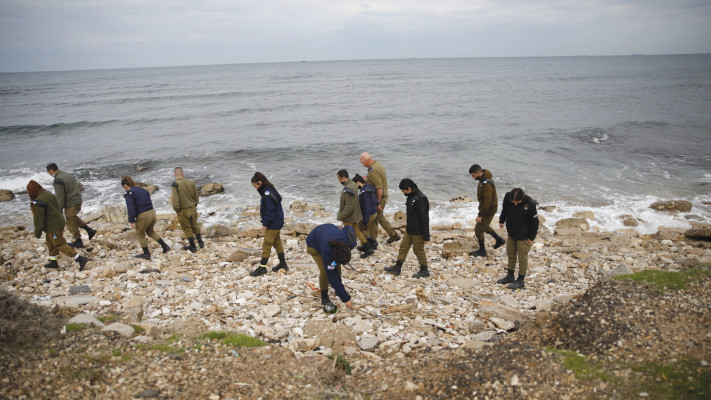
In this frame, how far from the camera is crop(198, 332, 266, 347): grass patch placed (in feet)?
19.0

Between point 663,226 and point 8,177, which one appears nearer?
point 663,226

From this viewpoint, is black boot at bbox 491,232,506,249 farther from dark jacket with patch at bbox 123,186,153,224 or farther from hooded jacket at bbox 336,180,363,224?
dark jacket with patch at bbox 123,186,153,224

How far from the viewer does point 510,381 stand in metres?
4.55

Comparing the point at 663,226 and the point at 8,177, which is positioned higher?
the point at 8,177

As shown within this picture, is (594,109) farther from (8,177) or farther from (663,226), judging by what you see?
(8,177)

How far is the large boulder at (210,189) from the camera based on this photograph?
19.4 meters

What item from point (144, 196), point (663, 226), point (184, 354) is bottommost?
point (663, 226)

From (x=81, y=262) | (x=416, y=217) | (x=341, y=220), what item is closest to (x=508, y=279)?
(x=416, y=217)

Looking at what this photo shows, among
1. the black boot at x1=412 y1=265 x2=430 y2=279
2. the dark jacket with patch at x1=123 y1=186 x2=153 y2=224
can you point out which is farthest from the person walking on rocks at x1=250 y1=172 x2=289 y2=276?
the dark jacket with patch at x1=123 y1=186 x2=153 y2=224

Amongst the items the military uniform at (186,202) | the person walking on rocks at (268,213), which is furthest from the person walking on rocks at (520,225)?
the military uniform at (186,202)

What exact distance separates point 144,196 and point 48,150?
28.1m

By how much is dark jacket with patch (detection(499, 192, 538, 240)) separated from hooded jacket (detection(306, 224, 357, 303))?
3.56 meters

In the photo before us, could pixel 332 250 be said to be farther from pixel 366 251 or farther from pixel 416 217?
pixel 366 251

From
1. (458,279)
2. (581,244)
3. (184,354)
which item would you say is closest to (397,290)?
(458,279)
